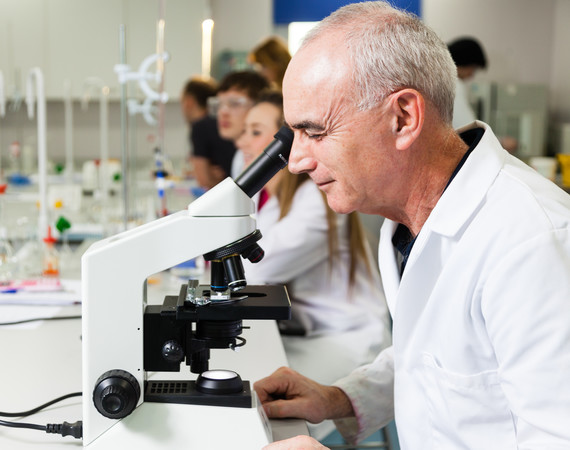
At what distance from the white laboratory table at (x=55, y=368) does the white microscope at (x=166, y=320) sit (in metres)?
0.02

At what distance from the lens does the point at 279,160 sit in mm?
971

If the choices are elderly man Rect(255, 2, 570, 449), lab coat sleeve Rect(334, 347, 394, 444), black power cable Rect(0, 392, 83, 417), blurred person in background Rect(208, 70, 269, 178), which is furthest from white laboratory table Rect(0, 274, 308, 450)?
blurred person in background Rect(208, 70, 269, 178)

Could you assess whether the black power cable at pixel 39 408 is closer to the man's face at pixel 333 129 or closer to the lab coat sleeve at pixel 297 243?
the man's face at pixel 333 129

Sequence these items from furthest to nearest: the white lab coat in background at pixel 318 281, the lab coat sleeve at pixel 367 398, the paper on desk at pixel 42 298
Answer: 1. the white lab coat in background at pixel 318 281
2. the paper on desk at pixel 42 298
3. the lab coat sleeve at pixel 367 398

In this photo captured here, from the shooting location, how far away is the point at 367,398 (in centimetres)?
125

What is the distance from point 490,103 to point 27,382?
16.8 ft

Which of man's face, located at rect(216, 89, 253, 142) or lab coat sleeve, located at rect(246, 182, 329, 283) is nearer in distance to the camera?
lab coat sleeve, located at rect(246, 182, 329, 283)

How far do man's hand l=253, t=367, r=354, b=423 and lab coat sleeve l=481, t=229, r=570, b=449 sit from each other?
0.38 meters

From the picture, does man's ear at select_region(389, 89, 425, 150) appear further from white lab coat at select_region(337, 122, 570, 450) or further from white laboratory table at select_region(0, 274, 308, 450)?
white laboratory table at select_region(0, 274, 308, 450)

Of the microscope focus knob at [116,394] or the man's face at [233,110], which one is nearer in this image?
the microscope focus knob at [116,394]

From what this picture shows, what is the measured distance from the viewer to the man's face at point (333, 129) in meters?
0.96

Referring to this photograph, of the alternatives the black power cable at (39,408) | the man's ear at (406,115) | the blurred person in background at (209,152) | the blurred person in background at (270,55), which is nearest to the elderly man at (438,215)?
the man's ear at (406,115)

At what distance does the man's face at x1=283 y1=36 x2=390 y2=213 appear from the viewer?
3.16 feet

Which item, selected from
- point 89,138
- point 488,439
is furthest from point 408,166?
point 89,138
